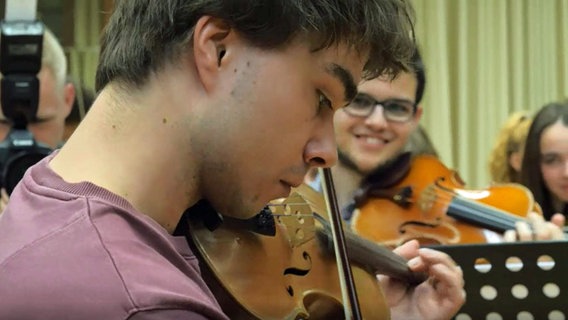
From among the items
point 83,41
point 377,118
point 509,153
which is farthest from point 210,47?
point 83,41

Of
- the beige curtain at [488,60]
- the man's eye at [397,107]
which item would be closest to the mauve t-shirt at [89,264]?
the man's eye at [397,107]

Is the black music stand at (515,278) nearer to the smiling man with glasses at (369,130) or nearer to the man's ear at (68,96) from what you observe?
the smiling man with glasses at (369,130)

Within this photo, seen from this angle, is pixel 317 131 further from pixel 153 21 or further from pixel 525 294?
pixel 525 294

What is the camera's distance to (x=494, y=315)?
1.32 meters

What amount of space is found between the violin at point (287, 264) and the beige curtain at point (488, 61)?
2.60 m

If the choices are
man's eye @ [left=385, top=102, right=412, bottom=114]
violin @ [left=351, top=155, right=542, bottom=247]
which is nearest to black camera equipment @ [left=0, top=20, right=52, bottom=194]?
violin @ [left=351, top=155, right=542, bottom=247]

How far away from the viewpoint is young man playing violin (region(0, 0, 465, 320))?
2.21 ft

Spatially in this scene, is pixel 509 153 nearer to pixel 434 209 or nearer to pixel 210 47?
pixel 434 209

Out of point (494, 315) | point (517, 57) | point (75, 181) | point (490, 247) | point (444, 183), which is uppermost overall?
point (75, 181)

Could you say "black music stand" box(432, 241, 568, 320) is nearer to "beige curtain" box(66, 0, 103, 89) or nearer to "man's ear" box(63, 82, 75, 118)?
"man's ear" box(63, 82, 75, 118)

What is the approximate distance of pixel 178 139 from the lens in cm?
79

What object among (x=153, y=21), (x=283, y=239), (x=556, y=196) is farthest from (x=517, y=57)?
(x=153, y=21)

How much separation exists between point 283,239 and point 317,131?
27 centimetres

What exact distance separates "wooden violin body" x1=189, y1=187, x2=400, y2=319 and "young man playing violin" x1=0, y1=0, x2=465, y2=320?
103 millimetres
